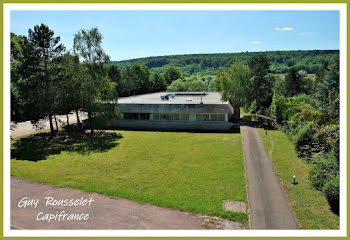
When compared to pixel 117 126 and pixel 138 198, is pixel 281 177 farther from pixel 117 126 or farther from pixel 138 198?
pixel 117 126

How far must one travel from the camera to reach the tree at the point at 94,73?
2919cm

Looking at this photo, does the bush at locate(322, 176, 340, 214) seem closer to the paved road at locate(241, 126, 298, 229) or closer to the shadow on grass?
the paved road at locate(241, 126, 298, 229)

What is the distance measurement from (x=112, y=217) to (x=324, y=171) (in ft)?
45.4

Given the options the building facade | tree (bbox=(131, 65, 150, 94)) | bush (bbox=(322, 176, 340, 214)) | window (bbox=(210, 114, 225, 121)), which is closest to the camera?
bush (bbox=(322, 176, 340, 214))

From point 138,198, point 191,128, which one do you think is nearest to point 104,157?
point 138,198

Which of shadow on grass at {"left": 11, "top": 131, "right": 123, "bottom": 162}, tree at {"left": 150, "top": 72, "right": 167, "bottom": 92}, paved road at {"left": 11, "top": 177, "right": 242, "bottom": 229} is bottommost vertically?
paved road at {"left": 11, "top": 177, "right": 242, "bottom": 229}

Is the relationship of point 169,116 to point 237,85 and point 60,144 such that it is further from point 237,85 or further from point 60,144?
point 60,144

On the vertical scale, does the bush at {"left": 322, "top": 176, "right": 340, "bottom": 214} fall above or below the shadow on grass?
below

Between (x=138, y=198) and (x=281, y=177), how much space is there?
35.9 feet

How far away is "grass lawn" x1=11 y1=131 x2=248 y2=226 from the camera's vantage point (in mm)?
15258

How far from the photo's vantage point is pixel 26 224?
12.5 m

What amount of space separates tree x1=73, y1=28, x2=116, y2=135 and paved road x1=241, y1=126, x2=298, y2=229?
18.8 metres

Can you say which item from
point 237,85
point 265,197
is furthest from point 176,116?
point 265,197

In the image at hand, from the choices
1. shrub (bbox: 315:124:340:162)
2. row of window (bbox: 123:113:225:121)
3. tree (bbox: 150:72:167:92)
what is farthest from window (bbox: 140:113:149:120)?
tree (bbox: 150:72:167:92)
